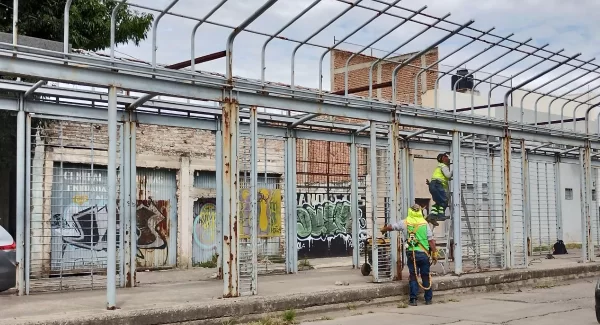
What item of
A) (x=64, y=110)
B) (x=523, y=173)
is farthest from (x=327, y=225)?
(x=64, y=110)

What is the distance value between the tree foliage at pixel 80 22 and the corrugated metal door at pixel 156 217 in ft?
12.1

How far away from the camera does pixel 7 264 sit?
12.0m

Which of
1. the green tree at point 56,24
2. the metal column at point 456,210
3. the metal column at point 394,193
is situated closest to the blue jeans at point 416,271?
the metal column at point 394,193

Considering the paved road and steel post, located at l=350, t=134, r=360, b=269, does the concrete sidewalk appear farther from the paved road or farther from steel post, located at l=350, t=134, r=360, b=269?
steel post, located at l=350, t=134, r=360, b=269

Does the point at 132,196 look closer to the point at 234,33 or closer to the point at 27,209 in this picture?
the point at 27,209

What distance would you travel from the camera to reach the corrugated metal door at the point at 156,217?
61.6 ft

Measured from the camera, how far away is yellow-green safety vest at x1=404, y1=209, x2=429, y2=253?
1265cm

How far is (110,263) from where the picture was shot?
9.70 m

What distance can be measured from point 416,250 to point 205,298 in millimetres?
4037

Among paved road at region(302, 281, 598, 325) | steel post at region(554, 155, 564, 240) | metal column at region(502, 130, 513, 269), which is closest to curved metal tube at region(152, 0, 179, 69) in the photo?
paved road at region(302, 281, 598, 325)

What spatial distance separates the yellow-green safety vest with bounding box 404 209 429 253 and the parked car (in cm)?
706

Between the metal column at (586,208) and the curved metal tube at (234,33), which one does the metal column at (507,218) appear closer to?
the metal column at (586,208)

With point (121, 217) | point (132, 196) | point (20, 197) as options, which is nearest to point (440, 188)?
point (132, 196)

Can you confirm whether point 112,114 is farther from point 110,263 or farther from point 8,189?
point 8,189
